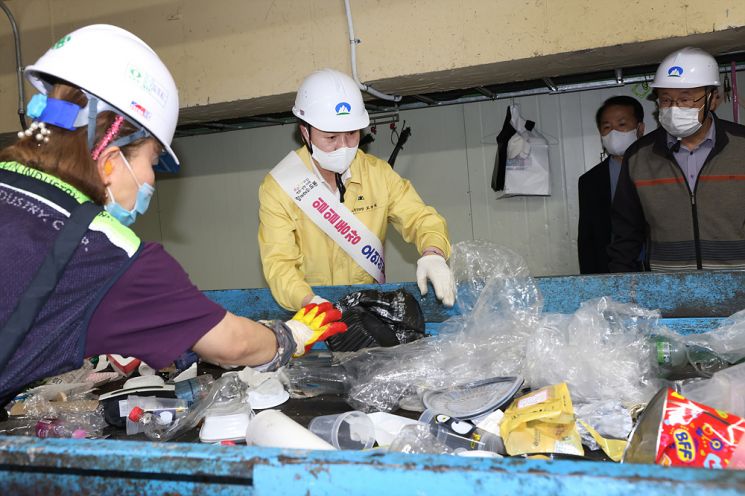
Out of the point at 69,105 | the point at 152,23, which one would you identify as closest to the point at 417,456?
the point at 69,105

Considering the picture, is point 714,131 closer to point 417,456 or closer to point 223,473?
point 417,456

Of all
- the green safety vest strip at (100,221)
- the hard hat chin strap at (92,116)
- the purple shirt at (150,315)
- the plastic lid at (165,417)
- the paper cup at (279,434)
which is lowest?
the plastic lid at (165,417)

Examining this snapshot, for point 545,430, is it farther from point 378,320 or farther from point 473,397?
point 378,320

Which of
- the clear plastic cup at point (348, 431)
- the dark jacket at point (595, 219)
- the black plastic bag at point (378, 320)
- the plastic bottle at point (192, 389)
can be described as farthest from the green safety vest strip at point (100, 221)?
the dark jacket at point (595, 219)

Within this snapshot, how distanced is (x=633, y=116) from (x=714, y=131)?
855mm

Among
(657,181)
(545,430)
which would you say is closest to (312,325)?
(545,430)

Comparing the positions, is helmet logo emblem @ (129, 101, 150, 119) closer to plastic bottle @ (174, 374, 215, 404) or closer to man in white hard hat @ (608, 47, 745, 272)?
plastic bottle @ (174, 374, 215, 404)

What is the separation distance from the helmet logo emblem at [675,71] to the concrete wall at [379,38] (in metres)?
0.13

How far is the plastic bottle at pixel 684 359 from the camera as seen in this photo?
157cm

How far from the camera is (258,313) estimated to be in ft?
8.03

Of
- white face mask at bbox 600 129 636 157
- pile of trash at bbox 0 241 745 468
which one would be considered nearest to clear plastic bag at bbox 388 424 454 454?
pile of trash at bbox 0 241 745 468

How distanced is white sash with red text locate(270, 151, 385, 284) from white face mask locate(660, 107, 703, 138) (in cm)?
136

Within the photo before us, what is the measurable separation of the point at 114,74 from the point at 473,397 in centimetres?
105

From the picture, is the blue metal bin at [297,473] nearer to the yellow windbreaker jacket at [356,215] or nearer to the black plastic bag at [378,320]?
the black plastic bag at [378,320]
